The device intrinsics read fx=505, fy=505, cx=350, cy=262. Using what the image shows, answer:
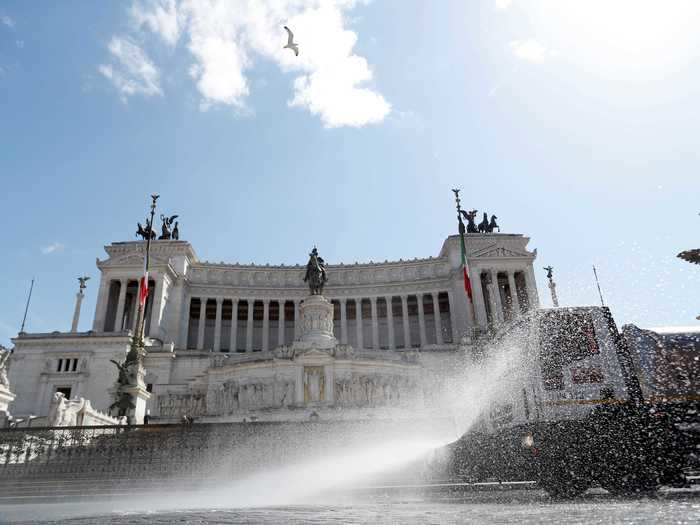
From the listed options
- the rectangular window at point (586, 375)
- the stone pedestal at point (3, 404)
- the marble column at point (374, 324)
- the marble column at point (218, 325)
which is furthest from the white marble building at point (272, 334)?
the rectangular window at point (586, 375)

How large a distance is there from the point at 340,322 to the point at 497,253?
25019 millimetres

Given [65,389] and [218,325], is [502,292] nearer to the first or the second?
[218,325]

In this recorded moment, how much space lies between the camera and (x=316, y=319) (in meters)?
42.7

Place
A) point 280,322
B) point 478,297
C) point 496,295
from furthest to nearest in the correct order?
1. point 280,322
2. point 478,297
3. point 496,295

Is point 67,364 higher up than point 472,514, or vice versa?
point 67,364

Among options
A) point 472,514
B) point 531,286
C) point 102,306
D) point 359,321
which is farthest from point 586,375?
point 102,306

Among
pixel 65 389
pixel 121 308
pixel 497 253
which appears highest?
pixel 497 253

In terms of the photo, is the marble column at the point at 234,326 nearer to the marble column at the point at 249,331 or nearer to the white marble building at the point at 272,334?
the white marble building at the point at 272,334

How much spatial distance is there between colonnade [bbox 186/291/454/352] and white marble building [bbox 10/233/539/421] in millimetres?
211

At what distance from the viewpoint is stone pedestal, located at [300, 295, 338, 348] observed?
138ft

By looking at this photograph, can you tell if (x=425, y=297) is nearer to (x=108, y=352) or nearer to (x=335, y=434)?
(x=108, y=352)

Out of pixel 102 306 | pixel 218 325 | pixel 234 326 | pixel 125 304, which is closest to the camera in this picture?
pixel 102 306

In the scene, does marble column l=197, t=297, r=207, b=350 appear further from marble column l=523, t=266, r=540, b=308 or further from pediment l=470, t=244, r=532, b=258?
marble column l=523, t=266, r=540, b=308

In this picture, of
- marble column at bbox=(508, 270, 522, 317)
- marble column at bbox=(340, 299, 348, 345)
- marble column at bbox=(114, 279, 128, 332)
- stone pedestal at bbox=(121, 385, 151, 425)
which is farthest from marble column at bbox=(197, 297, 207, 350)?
stone pedestal at bbox=(121, 385, 151, 425)
